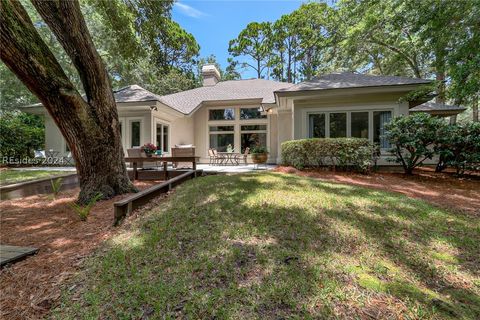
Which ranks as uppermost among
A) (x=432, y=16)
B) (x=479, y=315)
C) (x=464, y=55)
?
(x=432, y=16)

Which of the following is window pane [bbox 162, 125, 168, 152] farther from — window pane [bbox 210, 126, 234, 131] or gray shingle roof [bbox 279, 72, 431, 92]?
gray shingle roof [bbox 279, 72, 431, 92]

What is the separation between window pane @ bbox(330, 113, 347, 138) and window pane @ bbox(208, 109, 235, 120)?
635 cm

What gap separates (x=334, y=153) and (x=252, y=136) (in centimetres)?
686

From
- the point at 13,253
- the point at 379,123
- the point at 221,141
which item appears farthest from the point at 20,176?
the point at 379,123

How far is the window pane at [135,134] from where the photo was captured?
11602mm

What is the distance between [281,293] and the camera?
2049mm

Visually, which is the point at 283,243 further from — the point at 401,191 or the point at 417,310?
the point at 401,191

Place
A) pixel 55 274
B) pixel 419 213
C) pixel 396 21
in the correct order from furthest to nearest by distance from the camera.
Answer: pixel 396 21 < pixel 419 213 < pixel 55 274

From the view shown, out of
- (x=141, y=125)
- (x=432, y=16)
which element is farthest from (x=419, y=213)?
(x=141, y=125)

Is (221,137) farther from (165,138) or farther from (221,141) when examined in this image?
(165,138)

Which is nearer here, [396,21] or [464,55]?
[464,55]

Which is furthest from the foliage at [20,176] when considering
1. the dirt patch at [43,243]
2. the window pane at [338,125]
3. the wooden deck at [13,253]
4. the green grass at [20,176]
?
the window pane at [338,125]

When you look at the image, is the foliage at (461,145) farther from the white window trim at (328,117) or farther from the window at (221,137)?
→ the window at (221,137)

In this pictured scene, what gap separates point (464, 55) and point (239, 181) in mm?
8301
